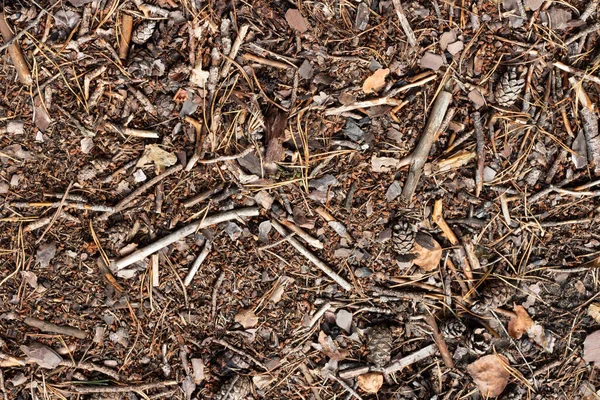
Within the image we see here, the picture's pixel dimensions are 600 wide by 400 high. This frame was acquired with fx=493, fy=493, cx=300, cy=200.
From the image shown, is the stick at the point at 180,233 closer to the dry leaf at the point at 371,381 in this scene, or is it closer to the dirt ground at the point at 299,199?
the dirt ground at the point at 299,199

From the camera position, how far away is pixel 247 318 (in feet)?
7.31

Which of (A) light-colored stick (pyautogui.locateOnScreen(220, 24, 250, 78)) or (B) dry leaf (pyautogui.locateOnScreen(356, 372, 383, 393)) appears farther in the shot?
(B) dry leaf (pyautogui.locateOnScreen(356, 372, 383, 393))

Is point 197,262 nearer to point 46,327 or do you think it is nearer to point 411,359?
point 46,327

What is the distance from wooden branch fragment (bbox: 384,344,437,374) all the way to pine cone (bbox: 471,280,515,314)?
0.27 meters

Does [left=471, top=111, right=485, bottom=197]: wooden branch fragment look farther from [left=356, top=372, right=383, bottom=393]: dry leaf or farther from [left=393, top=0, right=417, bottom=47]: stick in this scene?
[left=356, top=372, right=383, bottom=393]: dry leaf

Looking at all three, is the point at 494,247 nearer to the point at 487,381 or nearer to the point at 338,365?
the point at 487,381

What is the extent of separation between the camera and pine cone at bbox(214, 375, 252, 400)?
2221 mm

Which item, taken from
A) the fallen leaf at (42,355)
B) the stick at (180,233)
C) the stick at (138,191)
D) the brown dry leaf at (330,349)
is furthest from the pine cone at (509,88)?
the fallen leaf at (42,355)

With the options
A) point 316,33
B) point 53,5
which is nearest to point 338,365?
point 316,33

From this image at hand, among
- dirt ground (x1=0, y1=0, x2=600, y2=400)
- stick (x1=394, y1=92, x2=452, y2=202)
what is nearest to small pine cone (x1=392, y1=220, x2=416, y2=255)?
dirt ground (x1=0, y1=0, x2=600, y2=400)

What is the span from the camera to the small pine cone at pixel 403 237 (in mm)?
2176

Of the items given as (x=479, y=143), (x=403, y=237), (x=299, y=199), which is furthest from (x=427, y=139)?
(x=299, y=199)

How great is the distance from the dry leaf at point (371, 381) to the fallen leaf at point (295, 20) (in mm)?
1577

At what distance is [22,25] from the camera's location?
7.02ft
